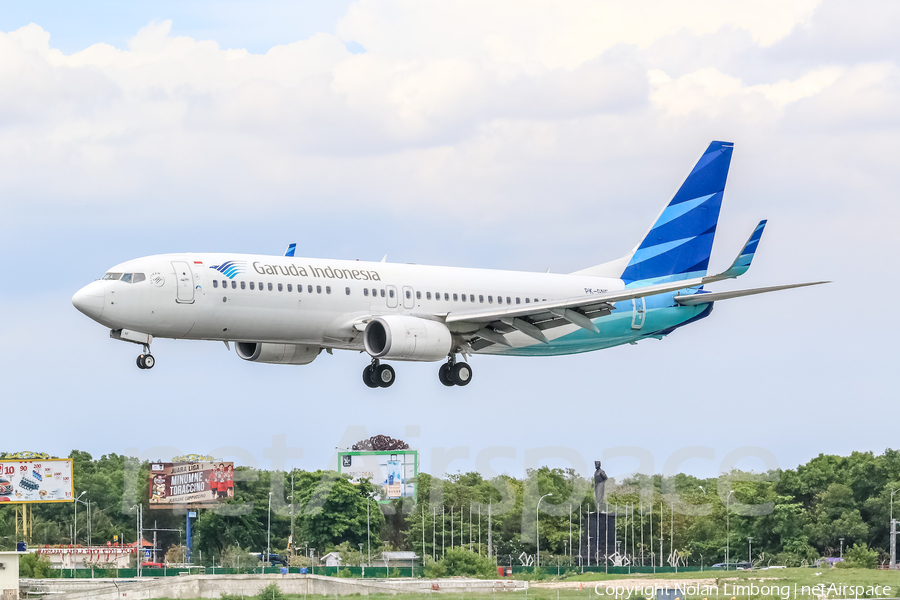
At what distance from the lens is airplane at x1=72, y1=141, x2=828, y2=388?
1865 inches

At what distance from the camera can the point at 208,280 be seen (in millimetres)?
47750

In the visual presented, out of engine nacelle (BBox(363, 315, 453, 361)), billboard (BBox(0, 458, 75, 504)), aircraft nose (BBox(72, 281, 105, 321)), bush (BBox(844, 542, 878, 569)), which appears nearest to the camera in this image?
aircraft nose (BBox(72, 281, 105, 321))

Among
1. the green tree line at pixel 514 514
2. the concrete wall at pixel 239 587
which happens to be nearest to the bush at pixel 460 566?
the concrete wall at pixel 239 587

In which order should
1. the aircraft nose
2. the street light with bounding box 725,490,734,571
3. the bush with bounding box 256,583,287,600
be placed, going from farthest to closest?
1. the street light with bounding box 725,490,734,571
2. the bush with bounding box 256,583,287,600
3. the aircraft nose

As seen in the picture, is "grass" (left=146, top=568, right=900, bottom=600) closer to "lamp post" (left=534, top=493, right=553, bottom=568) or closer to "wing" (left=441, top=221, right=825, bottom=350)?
"wing" (left=441, top=221, right=825, bottom=350)

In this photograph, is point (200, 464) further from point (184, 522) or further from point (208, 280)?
point (208, 280)

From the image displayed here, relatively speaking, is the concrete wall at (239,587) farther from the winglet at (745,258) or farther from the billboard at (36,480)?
the billboard at (36,480)

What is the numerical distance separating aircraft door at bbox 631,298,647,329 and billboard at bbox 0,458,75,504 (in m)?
76.4

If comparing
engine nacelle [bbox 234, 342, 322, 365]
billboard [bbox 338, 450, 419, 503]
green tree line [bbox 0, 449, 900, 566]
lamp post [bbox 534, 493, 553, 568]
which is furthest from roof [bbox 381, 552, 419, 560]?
billboard [bbox 338, 450, 419, 503]

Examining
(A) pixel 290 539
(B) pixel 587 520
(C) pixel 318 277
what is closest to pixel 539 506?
(B) pixel 587 520

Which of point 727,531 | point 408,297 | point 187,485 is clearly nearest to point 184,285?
point 408,297

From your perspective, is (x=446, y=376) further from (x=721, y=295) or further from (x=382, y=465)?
(x=382, y=465)

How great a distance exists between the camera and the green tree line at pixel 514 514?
91.0m

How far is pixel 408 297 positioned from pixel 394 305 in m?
0.78
